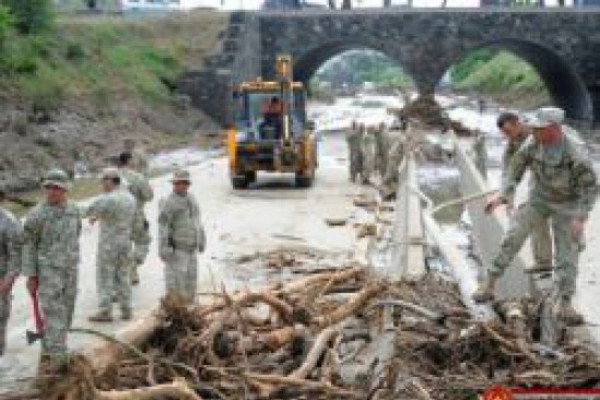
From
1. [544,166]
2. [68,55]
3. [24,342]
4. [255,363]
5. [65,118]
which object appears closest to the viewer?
[255,363]

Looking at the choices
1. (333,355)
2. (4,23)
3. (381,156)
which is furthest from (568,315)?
(4,23)

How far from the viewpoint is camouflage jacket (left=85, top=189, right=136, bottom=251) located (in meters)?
12.8

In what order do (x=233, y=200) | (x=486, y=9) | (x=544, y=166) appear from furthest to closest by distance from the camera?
(x=486, y=9) < (x=233, y=200) < (x=544, y=166)

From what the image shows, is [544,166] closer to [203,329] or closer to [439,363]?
[439,363]

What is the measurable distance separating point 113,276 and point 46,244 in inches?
115

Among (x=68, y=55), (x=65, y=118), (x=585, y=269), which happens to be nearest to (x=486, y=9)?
(x=68, y=55)

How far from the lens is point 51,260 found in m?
10.0

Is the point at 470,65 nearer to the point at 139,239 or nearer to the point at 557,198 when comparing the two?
the point at 139,239

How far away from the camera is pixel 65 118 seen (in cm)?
3434

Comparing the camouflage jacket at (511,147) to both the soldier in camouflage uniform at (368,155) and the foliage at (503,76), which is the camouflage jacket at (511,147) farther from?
the foliage at (503,76)

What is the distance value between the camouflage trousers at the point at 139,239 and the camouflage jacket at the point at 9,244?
188 inches

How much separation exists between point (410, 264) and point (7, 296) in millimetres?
5623

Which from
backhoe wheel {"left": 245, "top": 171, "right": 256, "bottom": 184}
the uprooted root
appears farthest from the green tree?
the uprooted root

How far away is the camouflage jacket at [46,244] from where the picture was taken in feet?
32.9
